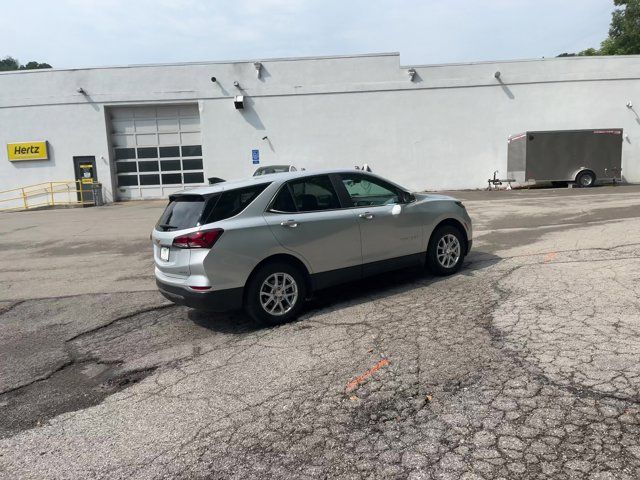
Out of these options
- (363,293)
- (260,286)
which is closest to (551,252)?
(363,293)

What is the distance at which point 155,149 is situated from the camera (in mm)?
26453

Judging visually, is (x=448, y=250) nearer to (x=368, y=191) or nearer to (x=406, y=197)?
(x=406, y=197)

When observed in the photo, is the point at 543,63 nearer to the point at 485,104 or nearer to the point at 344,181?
the point at 485,104

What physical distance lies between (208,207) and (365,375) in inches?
97.6

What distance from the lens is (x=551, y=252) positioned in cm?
818

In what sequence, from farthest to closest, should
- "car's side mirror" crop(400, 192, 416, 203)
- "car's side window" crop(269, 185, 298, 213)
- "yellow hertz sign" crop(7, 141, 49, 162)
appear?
"yellow hertz sign" crop(7, 141, 49, 162)
"car's side mirror" crop(400, 192, 416, 203)
"car's side window" crop(269, 185, 298, 213)

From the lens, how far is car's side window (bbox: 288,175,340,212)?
5918 mm

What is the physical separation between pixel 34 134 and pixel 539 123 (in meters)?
25.7

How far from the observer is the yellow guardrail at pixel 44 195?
25984mm

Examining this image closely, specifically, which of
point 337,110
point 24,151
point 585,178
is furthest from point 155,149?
point 585,178

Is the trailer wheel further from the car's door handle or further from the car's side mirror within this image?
the car's door handle

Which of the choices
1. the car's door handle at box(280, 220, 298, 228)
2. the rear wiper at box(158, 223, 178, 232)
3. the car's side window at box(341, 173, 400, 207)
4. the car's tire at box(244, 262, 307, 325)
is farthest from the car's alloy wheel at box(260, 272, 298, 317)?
the car's side window at box(341, 173, 400, 207)

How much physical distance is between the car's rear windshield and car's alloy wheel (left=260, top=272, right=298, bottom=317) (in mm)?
847

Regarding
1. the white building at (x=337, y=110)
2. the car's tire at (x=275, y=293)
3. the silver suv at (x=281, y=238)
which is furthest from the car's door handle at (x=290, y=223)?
the white building at (x=337, y=110)
